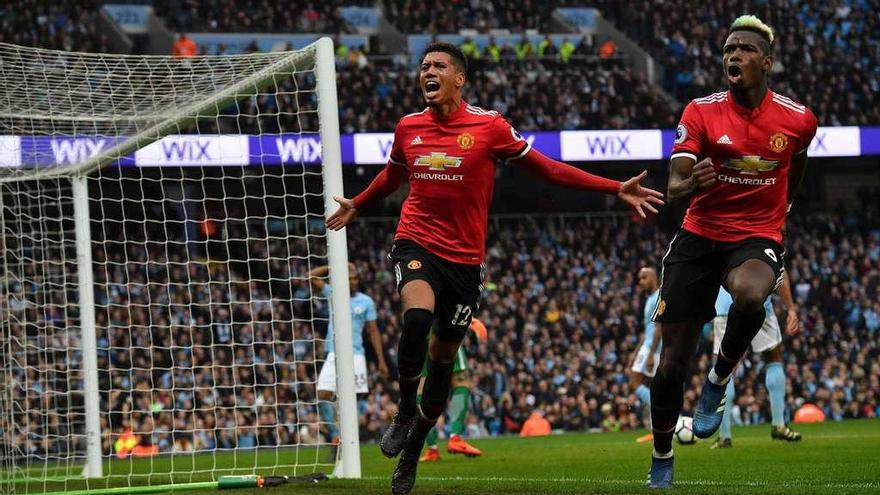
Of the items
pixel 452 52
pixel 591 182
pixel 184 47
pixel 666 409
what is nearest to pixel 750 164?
pixel 591 182

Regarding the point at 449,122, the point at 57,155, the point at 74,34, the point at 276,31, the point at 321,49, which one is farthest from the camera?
the point at 276,31

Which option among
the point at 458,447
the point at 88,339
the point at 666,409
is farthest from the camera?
the point at 458,447

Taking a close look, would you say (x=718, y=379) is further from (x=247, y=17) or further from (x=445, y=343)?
(x=247, y=17)

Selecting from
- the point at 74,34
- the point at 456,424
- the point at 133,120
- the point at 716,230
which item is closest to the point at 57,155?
the point at 133,120

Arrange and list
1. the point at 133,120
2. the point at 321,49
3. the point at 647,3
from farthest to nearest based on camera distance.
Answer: the point at 647,3 → the point at 133,120 → the point at 321,49

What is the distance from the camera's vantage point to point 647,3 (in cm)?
3816

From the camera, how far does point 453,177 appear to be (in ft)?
26.1

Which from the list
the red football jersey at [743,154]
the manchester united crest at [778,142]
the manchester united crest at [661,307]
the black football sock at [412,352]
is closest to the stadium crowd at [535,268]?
the black football sock at [412,352]

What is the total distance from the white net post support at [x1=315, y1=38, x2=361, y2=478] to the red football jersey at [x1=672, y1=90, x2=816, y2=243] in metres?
3.35

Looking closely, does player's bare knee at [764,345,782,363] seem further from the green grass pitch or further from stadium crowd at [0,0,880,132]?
stadium crowd at [0,0,880,132]

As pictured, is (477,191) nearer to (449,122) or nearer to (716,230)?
(449,122)

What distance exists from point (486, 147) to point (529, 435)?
1645cm

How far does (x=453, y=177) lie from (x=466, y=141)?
0.78 ft

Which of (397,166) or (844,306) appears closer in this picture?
(397,166)
